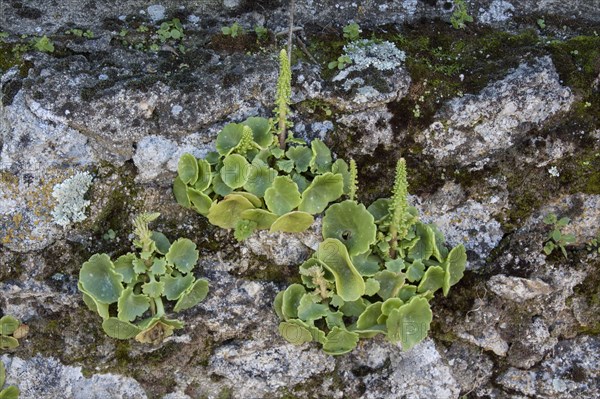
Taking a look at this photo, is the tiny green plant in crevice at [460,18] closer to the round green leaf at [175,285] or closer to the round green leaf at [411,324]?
the round green leaf at [411,324]

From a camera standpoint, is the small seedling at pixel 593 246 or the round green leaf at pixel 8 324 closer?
the round green leaf at pixel 8 324

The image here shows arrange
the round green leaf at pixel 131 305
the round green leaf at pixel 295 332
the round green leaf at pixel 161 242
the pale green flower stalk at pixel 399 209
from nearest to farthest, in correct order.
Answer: the pale green flower stalk at pixel 399 209, the round green leaf at pixel 131 305, the round green leaf at pixel 295 332, the round green leaf at pixel 161 242

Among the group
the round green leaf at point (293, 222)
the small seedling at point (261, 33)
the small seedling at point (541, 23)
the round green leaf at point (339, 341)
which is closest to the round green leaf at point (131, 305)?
the round green leaf at point (293, 222)

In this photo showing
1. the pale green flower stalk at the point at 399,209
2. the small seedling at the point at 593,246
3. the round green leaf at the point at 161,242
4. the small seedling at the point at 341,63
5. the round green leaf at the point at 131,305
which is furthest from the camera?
the small seedling at the point at 341,63

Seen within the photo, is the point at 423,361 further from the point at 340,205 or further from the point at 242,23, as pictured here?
the point at 242,23

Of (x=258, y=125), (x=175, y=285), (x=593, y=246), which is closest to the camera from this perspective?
(x=175, y=285)

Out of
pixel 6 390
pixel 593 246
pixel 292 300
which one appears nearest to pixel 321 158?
pixel 292 300

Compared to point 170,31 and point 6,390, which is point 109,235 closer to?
point 6,390

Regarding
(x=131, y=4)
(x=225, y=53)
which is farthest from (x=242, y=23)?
(x=131, y=4)
